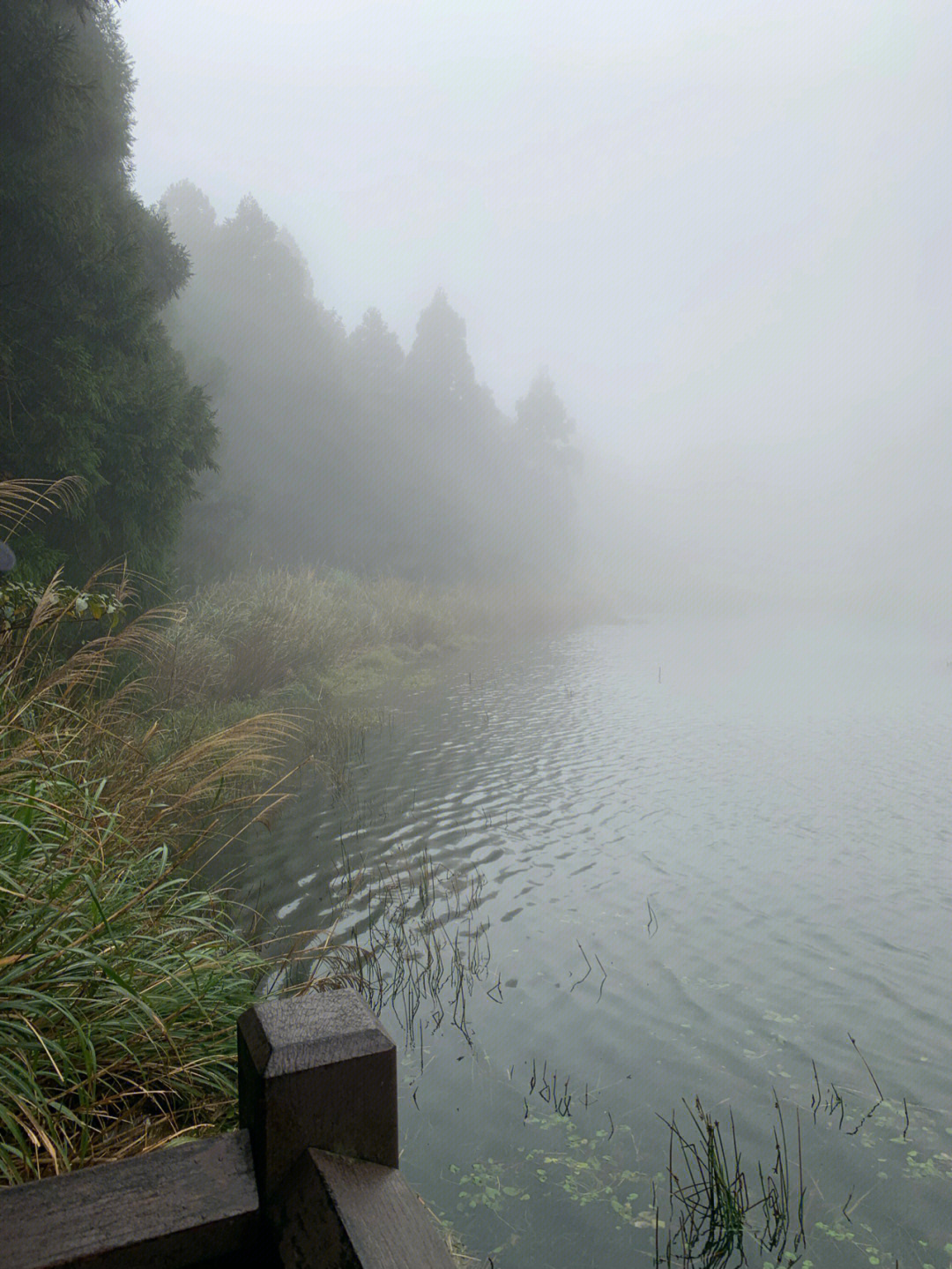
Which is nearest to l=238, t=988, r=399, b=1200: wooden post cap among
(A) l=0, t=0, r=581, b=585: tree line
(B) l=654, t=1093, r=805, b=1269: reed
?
(B) l=654, t=1093, r=805, b=1269: reed

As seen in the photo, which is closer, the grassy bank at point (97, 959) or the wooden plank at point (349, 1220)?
the wooden plank at point (349, 1220)

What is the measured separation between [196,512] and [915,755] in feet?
44.1

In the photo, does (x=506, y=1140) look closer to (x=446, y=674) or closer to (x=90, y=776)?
(x=90, y=776)

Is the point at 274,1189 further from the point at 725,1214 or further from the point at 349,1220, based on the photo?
the point at 725,1214

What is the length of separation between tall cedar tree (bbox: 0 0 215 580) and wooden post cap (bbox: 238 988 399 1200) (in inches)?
251

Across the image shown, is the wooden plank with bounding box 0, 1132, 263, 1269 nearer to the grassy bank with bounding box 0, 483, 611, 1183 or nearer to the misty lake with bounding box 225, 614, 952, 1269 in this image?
the grassy bank with bounding box 0, 483, 611, 1183

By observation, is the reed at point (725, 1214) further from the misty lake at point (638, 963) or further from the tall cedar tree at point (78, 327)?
the tall cedar tree at point (78, 327)

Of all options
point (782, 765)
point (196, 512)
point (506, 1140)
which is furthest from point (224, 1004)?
point (196, 512)

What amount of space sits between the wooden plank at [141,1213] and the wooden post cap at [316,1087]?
0.05 meters

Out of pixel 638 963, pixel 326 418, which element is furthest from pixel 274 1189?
pixel 326 418

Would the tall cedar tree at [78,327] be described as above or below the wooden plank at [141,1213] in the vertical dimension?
above

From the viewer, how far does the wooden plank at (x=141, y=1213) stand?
0.99m

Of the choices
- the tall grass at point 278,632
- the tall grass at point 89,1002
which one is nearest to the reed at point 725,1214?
the tall grass at point 89,1002

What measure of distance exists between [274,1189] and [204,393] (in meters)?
10.2
